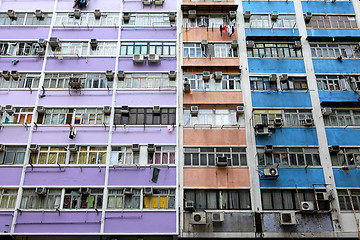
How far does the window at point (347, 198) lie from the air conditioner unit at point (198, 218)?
6.40 metres

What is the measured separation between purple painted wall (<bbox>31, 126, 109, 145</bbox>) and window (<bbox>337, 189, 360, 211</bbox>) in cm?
1154

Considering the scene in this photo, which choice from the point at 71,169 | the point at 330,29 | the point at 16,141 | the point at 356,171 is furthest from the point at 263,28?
the point at 16,141

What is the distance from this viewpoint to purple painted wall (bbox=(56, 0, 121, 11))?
2098 cm

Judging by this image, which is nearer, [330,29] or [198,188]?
[198,188]

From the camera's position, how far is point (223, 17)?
68.8ft

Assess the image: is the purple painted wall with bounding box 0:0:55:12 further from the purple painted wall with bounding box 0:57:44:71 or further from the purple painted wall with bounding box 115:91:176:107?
the purple painted wall with bounding box 115:91:176:107

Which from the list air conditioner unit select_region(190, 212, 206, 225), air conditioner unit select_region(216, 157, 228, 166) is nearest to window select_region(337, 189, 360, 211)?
air conditioner unit select_region(216, 157, 228, 166)

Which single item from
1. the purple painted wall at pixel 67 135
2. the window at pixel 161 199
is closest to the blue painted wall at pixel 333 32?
the window at pixel 161 199

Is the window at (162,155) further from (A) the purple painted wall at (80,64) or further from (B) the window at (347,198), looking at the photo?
(B) the window at (347,198)

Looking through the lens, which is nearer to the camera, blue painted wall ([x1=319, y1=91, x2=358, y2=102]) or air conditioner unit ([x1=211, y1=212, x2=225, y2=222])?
air conditioner unit ([x1=211, y1=212, x2=225, y2=222])

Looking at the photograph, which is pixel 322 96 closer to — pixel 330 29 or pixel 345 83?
pixel 345 83

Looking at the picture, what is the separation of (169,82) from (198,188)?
602cm

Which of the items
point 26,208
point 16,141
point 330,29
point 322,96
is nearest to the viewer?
point 26,208

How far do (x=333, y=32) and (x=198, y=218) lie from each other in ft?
43.9
